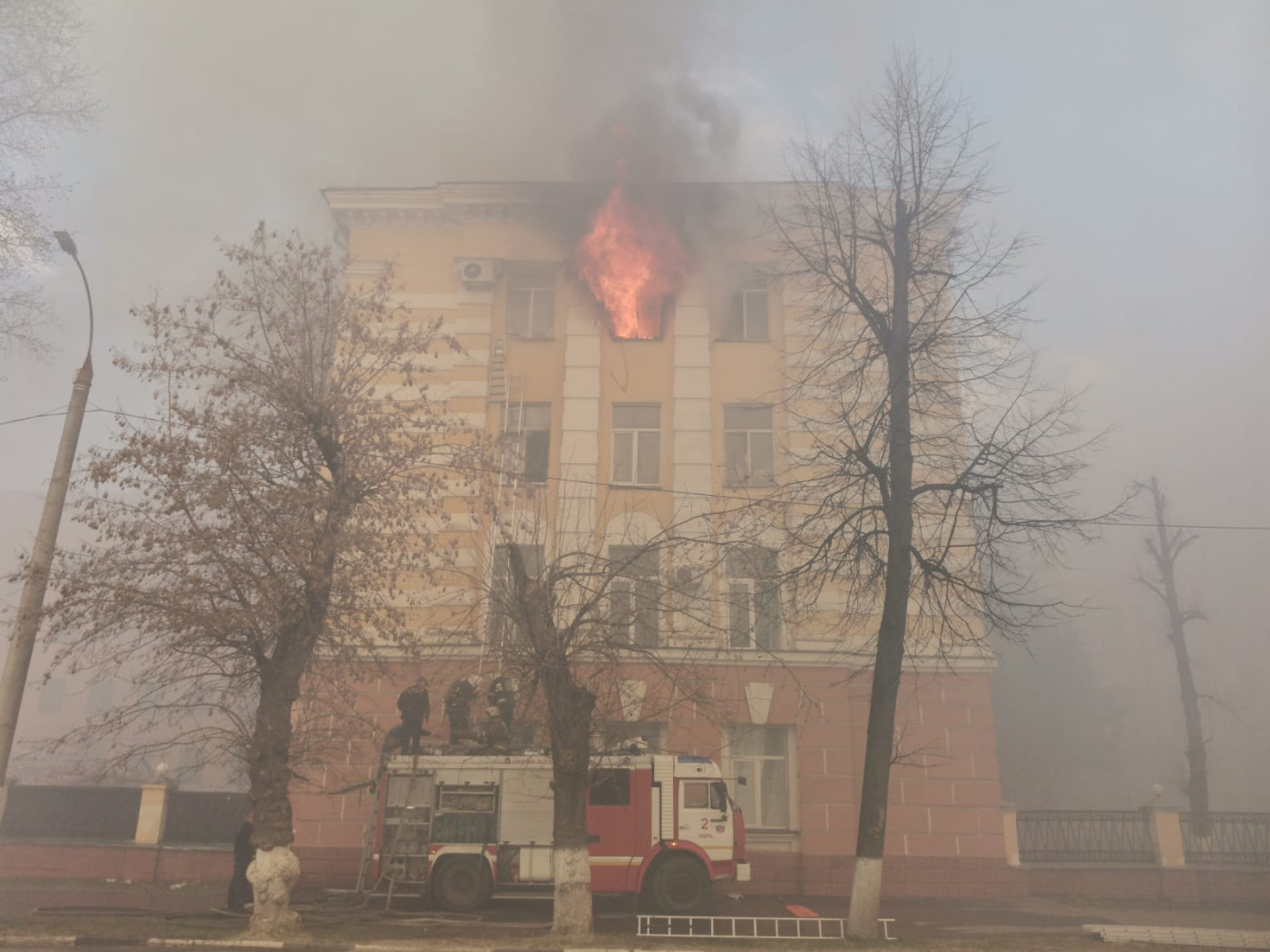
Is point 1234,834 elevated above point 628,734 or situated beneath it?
situated beneath

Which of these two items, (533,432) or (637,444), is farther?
(533,432)

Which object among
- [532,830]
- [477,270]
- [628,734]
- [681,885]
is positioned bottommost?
[681,885]

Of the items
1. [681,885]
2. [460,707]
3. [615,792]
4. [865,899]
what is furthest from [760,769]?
[865,899]

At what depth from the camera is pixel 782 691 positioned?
60.9 ft

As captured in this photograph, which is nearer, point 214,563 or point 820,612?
point 214,563

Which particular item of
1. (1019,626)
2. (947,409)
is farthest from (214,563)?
(947,409)

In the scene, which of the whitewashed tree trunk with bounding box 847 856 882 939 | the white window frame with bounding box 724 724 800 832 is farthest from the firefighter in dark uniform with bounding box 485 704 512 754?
the whitewashed tree trunk with bounding box 847 856 882 939

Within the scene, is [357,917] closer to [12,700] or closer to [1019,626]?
[12,700]

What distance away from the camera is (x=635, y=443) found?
2028cm

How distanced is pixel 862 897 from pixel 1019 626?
415 cm

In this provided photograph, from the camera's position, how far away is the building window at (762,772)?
59.7 feet

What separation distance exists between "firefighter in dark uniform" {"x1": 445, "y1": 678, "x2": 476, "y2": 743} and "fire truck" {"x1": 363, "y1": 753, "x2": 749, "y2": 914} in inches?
14.7

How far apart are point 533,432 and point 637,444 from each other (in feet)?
7.70

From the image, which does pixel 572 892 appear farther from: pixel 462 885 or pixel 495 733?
pixel 462 885
